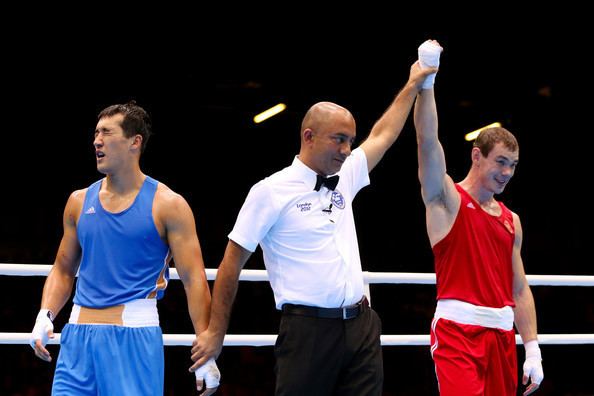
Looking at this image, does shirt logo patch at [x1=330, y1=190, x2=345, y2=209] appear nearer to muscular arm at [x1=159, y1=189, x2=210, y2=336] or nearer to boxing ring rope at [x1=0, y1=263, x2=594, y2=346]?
muscular arm at [x1=159, y1=189, x2=210, y2=336]

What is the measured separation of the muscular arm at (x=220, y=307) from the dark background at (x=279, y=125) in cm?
546

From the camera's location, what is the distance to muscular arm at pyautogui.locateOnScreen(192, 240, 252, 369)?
298 cm

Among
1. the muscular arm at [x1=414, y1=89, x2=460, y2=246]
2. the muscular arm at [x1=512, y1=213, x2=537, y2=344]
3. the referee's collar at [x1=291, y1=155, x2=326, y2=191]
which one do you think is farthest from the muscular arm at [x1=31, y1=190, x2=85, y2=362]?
the muscular arm at [x1=512, y1=213, x2=537, y2=344]

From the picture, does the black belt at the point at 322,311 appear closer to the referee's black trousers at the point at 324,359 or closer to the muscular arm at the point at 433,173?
the referee's black trousers at the point at 324,359

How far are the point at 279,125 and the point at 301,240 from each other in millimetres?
7835

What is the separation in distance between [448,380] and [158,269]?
1187 mm

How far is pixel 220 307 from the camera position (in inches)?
118

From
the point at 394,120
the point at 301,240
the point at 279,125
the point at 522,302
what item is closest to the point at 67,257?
the point at 301,240

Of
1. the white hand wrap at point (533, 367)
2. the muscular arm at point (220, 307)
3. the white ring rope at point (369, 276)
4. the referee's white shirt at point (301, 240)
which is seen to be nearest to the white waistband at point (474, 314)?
the white hand wrap at point (533, 367)

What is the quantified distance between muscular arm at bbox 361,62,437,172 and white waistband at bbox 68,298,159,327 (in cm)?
100

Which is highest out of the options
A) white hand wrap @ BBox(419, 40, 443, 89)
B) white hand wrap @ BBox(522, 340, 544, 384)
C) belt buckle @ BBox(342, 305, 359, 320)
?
white hand wrap @ BBox(419, 40, 443, 89)

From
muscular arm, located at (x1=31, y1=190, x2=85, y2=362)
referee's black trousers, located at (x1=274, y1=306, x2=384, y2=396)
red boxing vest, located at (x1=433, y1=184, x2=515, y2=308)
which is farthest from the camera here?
red boxing vest, located at (x1=433, y1=184, x2=515, y2=308)

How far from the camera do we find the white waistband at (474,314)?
344 centimetres

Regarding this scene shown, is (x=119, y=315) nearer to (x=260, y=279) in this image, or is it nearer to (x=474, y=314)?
(x=260, y=279)
